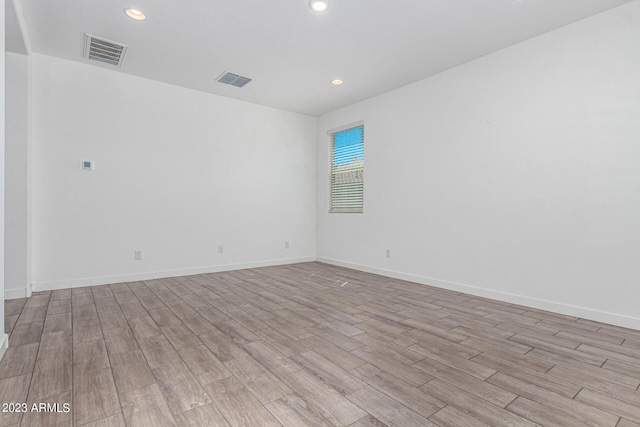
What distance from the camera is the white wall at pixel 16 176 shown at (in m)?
3.23

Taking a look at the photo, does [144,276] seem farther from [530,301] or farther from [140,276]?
[530,301]

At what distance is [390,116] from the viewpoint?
459cm

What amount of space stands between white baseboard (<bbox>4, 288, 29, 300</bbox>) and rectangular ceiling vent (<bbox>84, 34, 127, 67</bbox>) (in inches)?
105

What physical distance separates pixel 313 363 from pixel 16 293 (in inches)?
134

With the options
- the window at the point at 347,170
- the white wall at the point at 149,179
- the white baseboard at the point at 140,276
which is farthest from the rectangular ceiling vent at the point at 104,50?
the window at the point at 347,170

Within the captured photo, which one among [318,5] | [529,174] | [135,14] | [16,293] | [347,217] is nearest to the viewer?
[318,5]

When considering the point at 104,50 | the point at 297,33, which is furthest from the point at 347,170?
the point at 104,50

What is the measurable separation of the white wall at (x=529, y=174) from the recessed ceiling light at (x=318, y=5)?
197 centimetres

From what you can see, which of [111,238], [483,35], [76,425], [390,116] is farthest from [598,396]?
[111,238]

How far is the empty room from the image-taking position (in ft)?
5.47

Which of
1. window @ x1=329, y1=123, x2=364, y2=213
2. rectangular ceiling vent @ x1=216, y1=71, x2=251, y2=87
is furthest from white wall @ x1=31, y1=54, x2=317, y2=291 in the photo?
window @ x1=329, y1=123, x2=364, y2=213

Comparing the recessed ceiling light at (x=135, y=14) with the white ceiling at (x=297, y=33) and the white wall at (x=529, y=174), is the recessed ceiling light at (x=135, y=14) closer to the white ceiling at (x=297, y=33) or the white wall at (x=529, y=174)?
the white ceiling at (x=297, y=33)

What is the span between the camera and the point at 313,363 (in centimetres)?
191

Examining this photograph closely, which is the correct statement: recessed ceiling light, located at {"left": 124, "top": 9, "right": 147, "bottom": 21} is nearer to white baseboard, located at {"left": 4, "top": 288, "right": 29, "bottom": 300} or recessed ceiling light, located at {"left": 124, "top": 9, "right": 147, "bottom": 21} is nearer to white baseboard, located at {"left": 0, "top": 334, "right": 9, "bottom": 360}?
white baseboard, located at {"left": 0, "top": 334, "right": 9, "bottom": 360}
